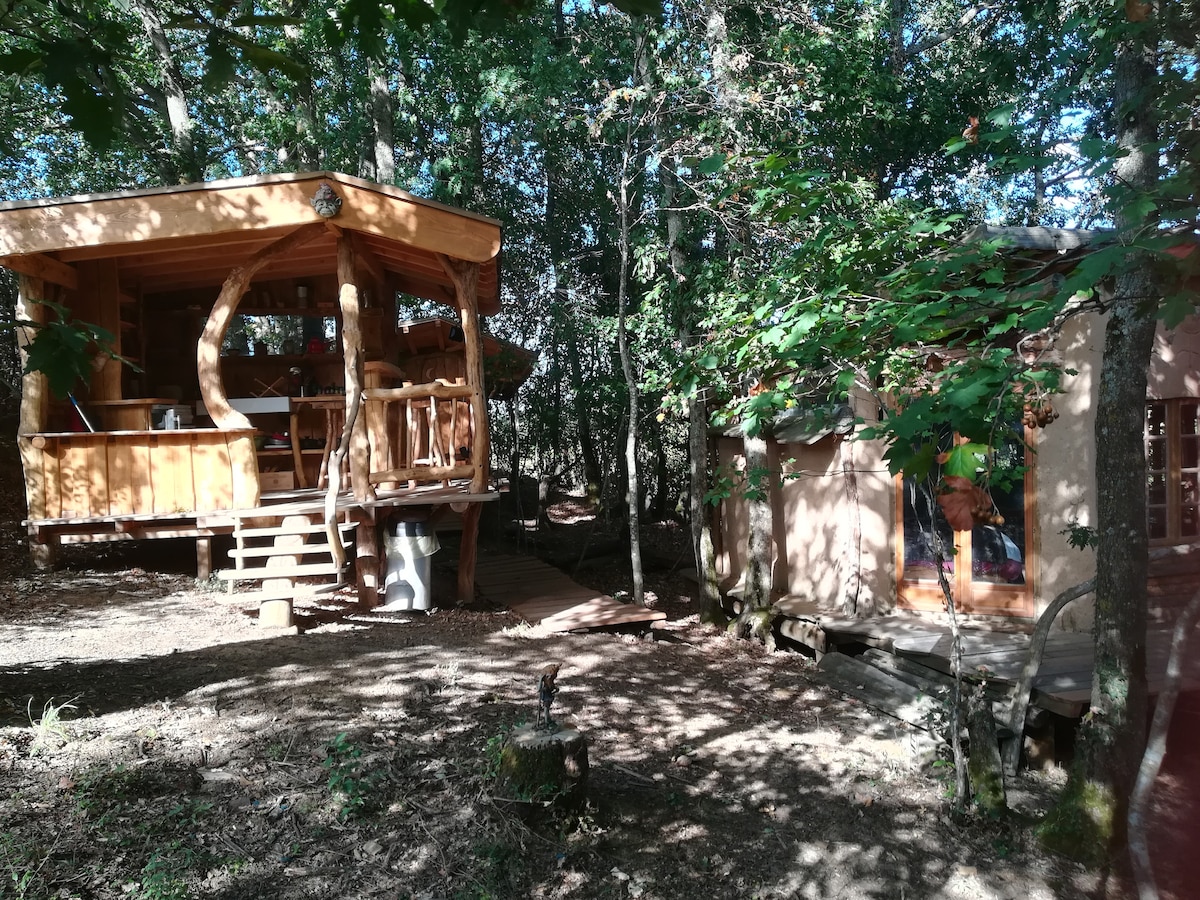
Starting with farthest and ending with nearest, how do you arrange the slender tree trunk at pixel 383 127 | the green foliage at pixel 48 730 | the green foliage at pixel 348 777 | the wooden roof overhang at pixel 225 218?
the slender tree trunk at pixel 383 127
the wooden roof overhang at pixel 225 218
the green foliage at pixel 48 730
the green foliage at pixel 348 777

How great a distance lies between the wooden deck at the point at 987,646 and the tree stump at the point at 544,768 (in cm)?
293

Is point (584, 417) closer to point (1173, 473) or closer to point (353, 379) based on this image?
point (353, 379)

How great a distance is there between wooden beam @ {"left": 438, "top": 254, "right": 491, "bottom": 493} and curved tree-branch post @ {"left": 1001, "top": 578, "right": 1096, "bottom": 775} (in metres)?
4.56

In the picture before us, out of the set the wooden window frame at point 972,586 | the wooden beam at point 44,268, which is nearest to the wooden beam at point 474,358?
the wooden beam at point 44,268

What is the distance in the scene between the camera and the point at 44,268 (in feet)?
23.8

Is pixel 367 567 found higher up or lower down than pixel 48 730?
higher up

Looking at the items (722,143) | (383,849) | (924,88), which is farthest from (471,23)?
(924,88)

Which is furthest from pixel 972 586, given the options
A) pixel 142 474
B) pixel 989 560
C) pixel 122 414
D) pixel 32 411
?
pixel 32 411

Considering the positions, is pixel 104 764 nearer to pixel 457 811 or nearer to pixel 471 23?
pixel 457 811

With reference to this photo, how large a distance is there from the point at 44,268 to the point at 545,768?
22.5 ft

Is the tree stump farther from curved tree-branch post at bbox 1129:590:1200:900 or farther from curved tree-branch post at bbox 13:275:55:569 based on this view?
curved tree-branch post at bbox 13:275:55:569

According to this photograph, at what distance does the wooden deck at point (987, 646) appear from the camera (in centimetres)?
538

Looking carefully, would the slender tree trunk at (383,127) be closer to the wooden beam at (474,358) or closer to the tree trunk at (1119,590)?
the wooden beam at (474,358)

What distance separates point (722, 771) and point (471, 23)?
4354mm
